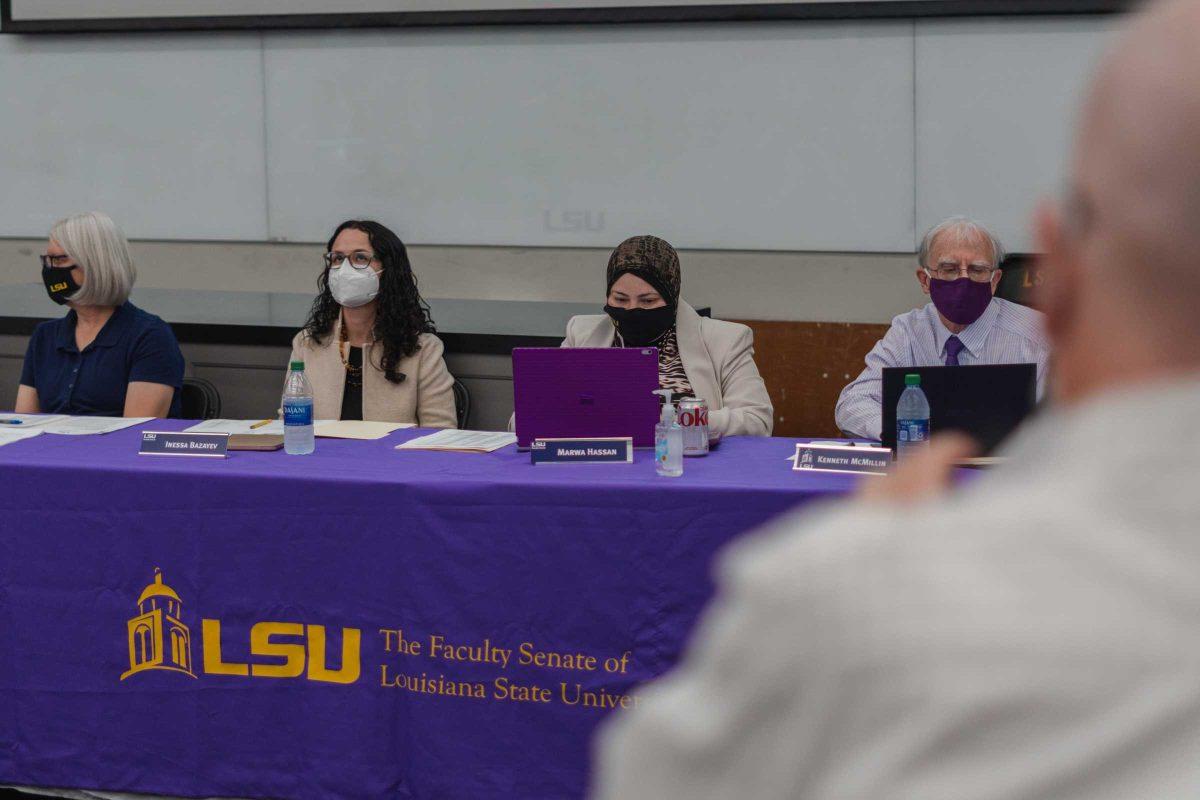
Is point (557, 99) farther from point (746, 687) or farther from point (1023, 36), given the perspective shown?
point (746, 687)

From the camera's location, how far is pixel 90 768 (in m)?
2.65

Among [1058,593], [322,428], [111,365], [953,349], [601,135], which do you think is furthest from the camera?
[601,135]

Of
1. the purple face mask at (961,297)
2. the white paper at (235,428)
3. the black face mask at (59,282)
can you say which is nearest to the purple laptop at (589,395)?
the white paper at (235,428)

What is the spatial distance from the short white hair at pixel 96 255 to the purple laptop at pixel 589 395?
1.52m

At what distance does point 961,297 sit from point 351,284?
165 centimetres

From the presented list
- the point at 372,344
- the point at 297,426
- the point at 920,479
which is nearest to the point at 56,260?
the point at 372,344

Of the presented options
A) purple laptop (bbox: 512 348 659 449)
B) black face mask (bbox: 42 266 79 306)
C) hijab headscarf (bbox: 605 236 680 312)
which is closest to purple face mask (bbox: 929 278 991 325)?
hijab headscarf (bbox: 605 236 680 312)

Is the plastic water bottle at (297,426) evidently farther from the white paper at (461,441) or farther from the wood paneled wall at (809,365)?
the wood paneled wall at (809,365)

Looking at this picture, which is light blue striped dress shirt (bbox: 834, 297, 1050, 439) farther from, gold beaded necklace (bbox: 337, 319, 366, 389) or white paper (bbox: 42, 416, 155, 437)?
white paper (bbox: 42, 416, 155, 437)

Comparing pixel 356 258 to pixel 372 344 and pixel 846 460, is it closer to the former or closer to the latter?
pixel 372 344

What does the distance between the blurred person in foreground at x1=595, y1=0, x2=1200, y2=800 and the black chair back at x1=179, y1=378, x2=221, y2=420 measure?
3545 mm

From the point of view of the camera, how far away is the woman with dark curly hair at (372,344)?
3621 millimetres

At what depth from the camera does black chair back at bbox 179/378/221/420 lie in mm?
3789

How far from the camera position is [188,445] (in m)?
2.72
